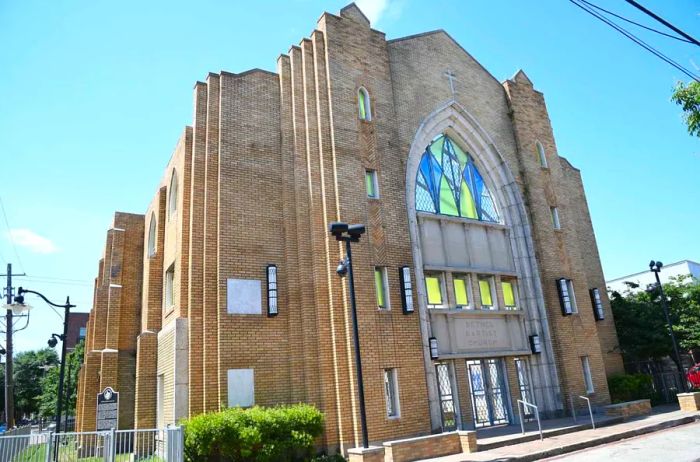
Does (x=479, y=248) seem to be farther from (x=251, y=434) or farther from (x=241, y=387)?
(x=251, y=434)

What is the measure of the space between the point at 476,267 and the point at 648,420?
717 cm

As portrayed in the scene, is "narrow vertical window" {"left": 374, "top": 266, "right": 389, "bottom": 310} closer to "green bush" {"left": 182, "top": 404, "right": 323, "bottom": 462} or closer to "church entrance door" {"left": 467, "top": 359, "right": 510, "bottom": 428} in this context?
"green bush" {"left": 182, "top": 404, "right": 323, "bottom": 462}

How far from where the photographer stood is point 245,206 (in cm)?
1477

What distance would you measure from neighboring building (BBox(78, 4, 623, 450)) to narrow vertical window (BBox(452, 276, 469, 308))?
0.18 ft

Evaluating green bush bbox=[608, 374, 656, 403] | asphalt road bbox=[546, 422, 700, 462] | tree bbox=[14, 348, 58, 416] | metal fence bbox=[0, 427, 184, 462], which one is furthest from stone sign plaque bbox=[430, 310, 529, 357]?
tree bbox=[14, 348, 58, 416]

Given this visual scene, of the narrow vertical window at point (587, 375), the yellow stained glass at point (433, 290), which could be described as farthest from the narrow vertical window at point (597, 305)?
the yellow stained glass at point (433, 290)

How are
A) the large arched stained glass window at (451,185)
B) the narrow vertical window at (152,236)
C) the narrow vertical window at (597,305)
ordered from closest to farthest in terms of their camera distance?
1. the large arched stained glass window at (451,185)
2. the narrow vertical window at (152,236)
3. the narrow vertical window at (597,305)

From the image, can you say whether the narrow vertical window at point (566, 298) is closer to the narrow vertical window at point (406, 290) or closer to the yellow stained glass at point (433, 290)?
the yellow stained glass at point (433, 290)

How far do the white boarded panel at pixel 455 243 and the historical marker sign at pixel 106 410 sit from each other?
11370 mm

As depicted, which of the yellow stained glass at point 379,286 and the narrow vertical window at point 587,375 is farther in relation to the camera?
the narrow vertical window at point 587,375

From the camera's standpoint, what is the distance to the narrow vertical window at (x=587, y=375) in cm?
1950

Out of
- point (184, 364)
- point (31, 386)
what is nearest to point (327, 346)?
point (184, 364)

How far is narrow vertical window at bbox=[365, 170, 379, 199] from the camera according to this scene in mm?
16250

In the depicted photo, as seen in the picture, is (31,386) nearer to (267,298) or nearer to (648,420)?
(267,298)
